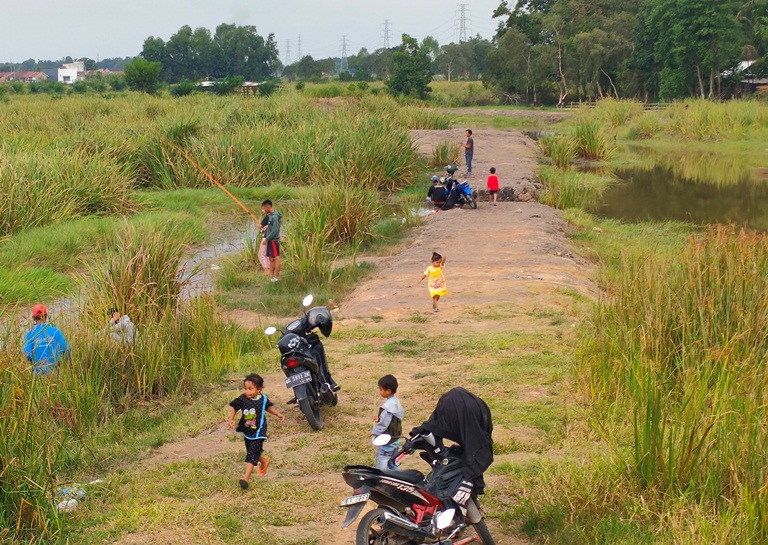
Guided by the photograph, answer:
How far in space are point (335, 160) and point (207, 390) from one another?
1296 cm

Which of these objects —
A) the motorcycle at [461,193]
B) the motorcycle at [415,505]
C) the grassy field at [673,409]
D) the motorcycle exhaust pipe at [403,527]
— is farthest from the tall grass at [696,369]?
the motorcycle at [461,193]

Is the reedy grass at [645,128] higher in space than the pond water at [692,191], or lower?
higher

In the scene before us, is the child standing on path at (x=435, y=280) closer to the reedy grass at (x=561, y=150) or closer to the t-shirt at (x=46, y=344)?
the t-shirt at (x=46, y=344)

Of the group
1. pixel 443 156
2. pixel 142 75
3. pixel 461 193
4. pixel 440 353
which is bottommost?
pixel 440 353

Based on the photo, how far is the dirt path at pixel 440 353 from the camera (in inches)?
253

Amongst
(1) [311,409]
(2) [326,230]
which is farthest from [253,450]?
(2) [326,230]

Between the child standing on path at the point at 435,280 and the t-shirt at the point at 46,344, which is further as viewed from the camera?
the child standing on path at the point at 435,280

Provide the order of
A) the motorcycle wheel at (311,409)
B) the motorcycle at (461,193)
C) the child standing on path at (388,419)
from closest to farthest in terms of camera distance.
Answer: the child standing on path at (388,419), the motorcycle wheel at (311,409), the motorcycle at (461,193)

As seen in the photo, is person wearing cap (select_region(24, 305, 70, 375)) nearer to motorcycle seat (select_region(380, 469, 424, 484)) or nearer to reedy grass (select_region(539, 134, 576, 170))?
motorcycle seat (select_region(380, 469, 424, 484))

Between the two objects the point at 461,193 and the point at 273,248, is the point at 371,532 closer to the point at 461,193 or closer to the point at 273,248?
the point at 273,248

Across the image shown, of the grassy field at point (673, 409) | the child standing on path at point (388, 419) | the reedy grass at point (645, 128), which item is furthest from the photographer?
the reedy grass at point (645, 128)

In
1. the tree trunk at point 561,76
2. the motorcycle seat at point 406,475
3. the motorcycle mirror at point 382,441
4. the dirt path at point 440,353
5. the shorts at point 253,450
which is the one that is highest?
the tree trunk at point 561,76

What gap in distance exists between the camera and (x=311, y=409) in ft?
23.4

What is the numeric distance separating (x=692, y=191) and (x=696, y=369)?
18.7m
